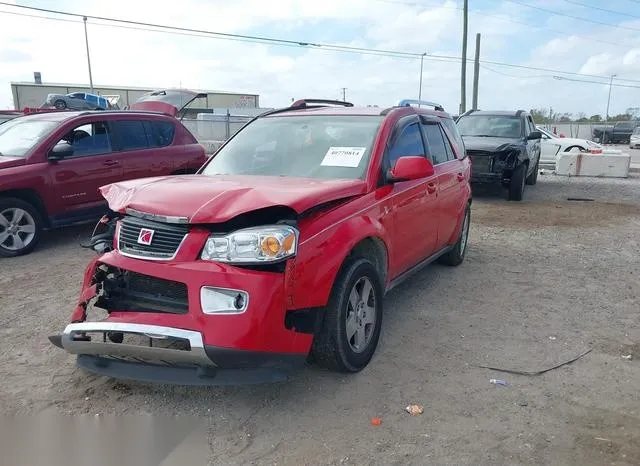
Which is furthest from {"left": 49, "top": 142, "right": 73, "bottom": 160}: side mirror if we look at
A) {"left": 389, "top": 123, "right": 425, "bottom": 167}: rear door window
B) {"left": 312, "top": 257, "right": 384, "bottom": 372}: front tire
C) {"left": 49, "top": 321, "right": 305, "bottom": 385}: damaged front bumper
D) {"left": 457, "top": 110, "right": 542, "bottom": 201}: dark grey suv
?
{"left": 457, "top": 110, "right": 542, "bottom": 201}: dark grey suv

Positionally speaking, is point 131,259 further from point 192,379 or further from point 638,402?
point 638,402

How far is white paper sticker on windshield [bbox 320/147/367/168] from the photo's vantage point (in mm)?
4145

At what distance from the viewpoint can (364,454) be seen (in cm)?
288

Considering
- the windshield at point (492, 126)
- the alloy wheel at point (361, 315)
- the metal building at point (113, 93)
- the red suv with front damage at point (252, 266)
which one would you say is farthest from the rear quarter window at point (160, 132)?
the metal building at point (113, 93)

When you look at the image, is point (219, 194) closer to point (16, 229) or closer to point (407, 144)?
point (407, 144)

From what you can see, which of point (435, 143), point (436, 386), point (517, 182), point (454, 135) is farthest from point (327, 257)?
point (517, 182)

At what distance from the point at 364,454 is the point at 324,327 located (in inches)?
32.8

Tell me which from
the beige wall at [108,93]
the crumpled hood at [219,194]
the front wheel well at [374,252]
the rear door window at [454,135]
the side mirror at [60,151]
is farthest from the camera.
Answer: the beige wall at [108,93]

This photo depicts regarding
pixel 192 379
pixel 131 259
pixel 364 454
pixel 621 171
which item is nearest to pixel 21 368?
pixel 131 259

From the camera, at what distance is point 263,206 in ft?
10.1

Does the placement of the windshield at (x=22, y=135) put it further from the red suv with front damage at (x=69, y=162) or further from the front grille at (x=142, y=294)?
the front grille at (x=142, y=294)

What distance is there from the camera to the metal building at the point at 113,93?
5045cm

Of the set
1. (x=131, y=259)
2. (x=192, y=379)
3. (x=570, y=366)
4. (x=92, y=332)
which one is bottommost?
(x=570, y=366)

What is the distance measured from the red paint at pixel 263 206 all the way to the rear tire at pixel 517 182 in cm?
765
